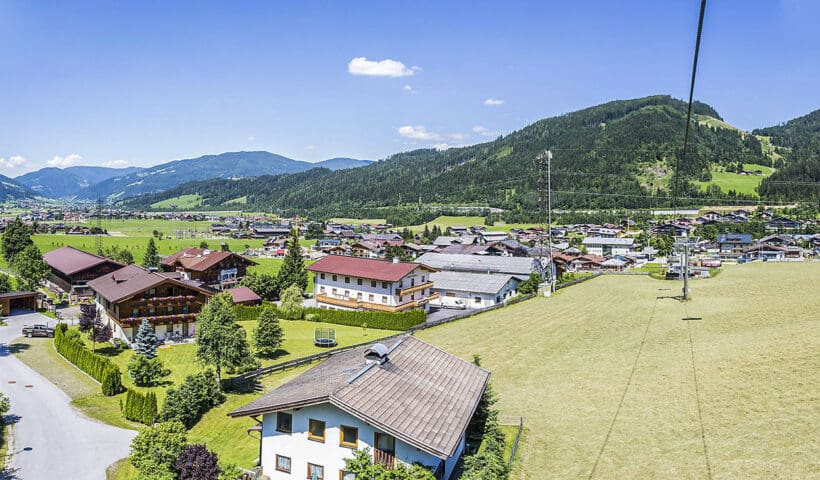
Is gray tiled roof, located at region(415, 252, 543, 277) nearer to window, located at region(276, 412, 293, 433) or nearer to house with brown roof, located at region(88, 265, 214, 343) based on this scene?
house with brown roof, located at region(88, 265, 214, 343)

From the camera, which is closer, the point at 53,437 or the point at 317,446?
the point at 317,446

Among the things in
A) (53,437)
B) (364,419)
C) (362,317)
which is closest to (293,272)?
(362,317)

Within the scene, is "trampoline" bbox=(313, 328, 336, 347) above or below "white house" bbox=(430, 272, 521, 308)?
below

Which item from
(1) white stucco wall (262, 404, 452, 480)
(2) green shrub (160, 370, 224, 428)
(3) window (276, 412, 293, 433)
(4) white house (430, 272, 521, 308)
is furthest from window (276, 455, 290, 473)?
(4) white house (430, 272, 521, 308)

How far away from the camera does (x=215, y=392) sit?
2961cm

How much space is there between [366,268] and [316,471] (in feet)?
137

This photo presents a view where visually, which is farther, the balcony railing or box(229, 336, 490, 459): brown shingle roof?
the balcony railing

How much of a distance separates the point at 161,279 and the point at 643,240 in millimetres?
111794

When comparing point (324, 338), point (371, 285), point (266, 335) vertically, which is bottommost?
point (324, 338)

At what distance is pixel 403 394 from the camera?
19.0 metres

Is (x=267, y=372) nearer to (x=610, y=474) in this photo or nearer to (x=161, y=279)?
(x=161, y=279)

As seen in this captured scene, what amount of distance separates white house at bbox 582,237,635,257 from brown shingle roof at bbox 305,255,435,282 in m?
72.8

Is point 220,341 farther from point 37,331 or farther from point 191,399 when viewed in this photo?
point 37,331

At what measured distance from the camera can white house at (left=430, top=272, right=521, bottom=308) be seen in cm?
6438
